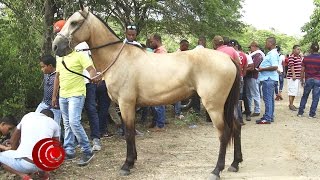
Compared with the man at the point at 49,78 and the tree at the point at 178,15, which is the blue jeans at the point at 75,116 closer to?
the man at the point at 49,78

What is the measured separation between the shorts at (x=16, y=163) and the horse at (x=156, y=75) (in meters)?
1.30

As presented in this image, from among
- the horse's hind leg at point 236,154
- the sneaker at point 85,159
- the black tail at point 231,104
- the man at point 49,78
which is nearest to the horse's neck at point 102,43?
the man at point 49,78

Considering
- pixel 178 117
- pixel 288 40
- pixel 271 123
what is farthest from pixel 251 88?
pixel 288 40

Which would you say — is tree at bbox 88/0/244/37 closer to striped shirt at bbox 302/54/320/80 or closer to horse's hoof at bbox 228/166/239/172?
striped shirt at bbox 302/54/320/80

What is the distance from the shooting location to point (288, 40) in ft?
170

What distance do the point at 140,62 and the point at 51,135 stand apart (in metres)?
1.62

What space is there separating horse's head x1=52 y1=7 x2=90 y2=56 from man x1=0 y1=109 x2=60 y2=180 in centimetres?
97

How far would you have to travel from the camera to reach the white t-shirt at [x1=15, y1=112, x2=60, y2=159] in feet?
16.1

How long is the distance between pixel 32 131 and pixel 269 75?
20.2 feet

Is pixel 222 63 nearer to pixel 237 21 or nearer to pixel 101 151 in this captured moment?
pixel 101 151

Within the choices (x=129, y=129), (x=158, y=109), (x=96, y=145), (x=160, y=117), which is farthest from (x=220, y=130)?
(x=160, y=117)

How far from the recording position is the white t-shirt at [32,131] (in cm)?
492

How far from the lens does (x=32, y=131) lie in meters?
4.96

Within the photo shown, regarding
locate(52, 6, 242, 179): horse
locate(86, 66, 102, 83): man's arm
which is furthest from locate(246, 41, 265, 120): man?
locate(86, 66, 102, 83): man's arm
